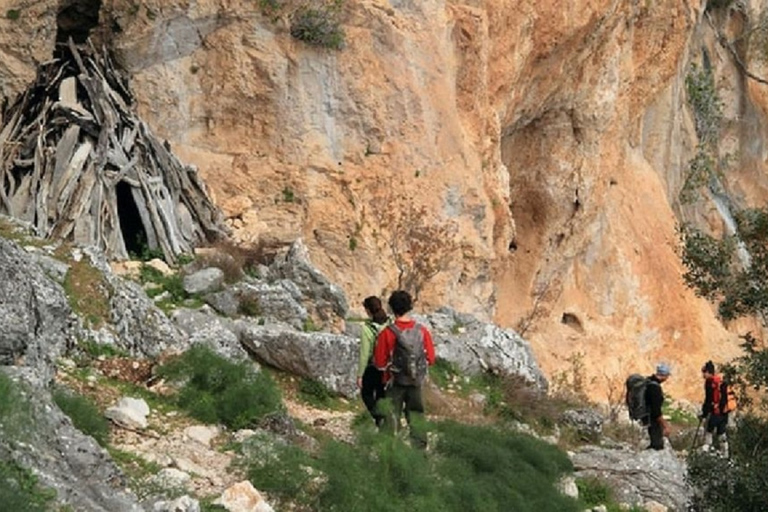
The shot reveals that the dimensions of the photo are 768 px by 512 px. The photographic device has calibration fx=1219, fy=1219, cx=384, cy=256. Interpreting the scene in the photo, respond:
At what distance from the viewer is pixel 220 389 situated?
894 cm

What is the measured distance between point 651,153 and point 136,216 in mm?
16234

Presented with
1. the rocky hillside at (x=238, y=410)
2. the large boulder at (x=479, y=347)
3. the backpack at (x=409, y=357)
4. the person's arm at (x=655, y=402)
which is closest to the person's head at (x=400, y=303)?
the backpack at (x=409, y=357)

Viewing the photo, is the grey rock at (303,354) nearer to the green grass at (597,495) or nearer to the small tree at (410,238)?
the green grass at (597,495)

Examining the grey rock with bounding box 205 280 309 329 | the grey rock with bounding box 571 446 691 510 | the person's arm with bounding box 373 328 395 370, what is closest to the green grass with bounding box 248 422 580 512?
the person's arm with bounding box 373 328 395 370

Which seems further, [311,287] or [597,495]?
[311,287]

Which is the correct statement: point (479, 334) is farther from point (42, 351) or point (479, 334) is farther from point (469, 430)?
point (42, 351)

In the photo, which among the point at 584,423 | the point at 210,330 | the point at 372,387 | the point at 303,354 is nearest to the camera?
the point at 372,387

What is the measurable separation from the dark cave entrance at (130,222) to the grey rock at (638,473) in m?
5.41

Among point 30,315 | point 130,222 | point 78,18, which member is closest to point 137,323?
point 30,315

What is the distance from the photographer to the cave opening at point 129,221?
13.6m

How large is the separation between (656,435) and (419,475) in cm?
496

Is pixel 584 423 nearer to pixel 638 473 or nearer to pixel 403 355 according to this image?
pixel 638 473

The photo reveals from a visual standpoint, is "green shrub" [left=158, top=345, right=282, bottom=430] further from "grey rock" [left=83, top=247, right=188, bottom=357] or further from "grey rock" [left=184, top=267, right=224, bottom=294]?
"grey rock" [left=184, top=267, right=224, bottom=294]

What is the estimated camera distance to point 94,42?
16422mm
